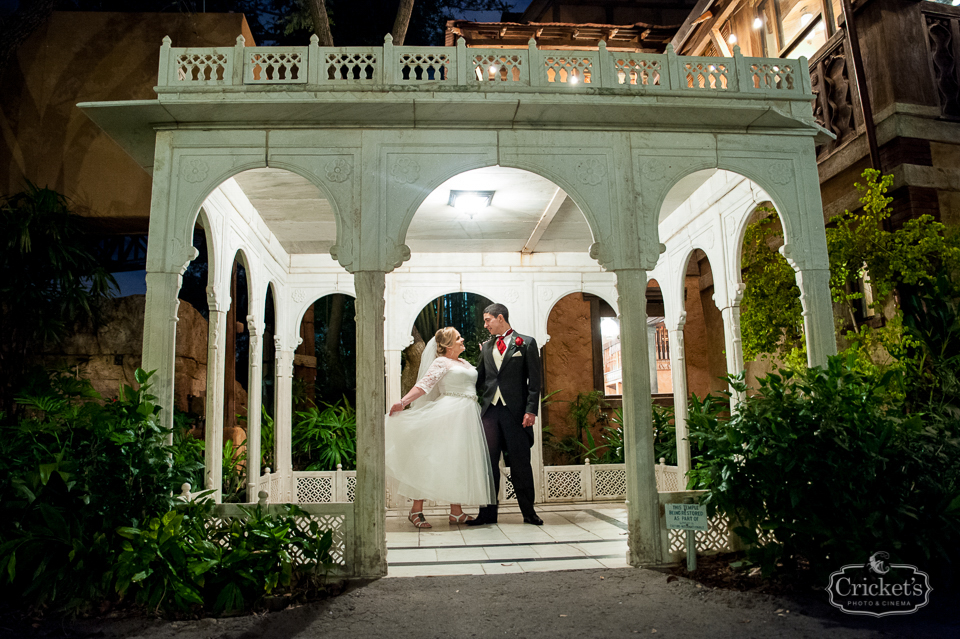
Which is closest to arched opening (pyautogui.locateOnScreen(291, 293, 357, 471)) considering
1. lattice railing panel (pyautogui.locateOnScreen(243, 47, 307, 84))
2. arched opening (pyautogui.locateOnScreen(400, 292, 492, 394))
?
arched opening (pyautogui.locateOnScreen(400, 292, 492, 394))

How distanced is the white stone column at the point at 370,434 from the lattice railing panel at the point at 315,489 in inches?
169

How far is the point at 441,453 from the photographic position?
287 inches

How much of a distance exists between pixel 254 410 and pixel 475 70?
514 centimetres

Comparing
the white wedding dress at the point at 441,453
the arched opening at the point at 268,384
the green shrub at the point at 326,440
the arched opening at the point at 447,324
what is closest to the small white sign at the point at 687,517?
the white wedding dress at the point at 441,453

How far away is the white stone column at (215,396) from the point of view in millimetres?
7035

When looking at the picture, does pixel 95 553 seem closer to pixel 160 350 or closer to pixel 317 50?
pixel 160 350

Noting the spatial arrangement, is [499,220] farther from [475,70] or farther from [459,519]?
[459,519]

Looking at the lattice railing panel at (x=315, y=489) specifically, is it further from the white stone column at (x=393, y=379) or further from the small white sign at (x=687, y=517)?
the small white sign at (x=687, y=517)

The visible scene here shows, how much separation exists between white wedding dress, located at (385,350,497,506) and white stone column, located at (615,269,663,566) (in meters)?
2.14

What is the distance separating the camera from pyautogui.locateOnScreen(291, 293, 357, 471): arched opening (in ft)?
34.9

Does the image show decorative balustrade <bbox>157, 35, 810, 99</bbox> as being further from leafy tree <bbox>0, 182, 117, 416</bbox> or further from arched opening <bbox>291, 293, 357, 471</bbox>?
leafy tree <bbox>0, 182, 117, 416</bbox>

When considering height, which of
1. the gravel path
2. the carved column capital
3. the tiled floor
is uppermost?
the carved column capital

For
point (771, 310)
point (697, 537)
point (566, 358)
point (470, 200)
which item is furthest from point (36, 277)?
point (771, 310)

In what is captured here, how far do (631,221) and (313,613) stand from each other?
4.00 meters
